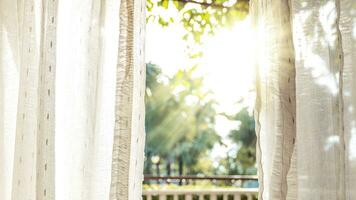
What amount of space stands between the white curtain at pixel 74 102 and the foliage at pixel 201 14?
48.5 inches

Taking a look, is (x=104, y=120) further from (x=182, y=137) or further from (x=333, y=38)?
(x=182, y=137)

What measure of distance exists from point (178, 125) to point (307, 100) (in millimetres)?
12458

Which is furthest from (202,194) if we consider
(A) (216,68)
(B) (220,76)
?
(B) (220,76)

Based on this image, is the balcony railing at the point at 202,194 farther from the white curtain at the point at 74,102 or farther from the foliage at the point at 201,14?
the white curtain at the point at 74,102

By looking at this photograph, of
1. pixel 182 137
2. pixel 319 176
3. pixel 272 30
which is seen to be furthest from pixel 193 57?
pixel 182 137

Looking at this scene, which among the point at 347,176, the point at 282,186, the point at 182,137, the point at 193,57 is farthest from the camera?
the point at 182,137

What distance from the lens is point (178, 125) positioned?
13.6 metres

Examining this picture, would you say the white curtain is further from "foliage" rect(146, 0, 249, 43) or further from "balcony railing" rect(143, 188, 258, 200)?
"balcony railing" rect(143, 188, 258, 200)

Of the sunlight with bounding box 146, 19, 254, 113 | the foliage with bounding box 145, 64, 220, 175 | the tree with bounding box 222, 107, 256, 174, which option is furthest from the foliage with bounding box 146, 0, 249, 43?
the tree with bounding box 222, 107, 256, 174

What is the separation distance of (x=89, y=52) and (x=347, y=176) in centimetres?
69

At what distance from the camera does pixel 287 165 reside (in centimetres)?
119

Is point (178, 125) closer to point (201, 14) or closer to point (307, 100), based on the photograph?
point (201, 14)

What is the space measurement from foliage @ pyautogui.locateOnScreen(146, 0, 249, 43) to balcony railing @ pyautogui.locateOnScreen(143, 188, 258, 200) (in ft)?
3.02

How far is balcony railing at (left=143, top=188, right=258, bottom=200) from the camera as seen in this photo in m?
2.82
